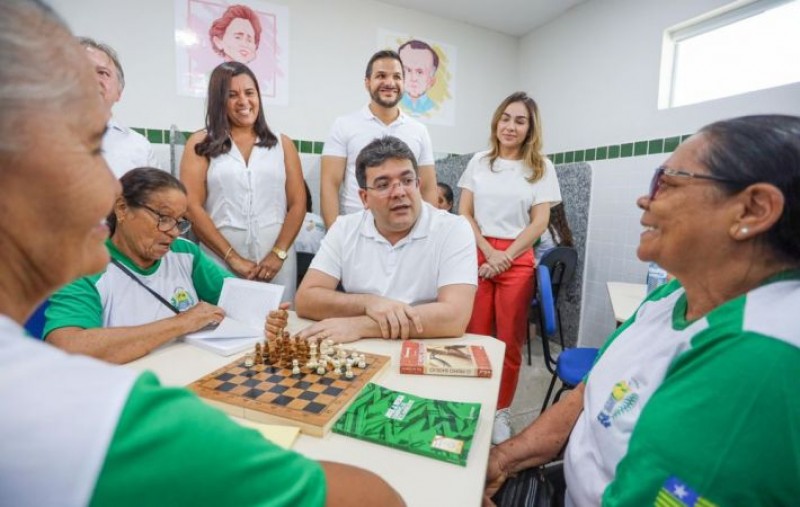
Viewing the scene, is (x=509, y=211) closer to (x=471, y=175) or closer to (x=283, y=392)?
(x=471, y=175)

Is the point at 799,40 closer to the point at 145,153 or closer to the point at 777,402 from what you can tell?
the point at 777,402

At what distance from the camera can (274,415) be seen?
3.25ft

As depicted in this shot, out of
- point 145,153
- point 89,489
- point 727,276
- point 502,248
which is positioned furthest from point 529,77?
point 89,489

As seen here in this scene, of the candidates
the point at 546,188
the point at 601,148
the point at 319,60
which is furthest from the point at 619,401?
the point at 319,60

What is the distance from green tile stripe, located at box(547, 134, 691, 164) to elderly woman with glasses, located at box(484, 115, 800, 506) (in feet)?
8.73

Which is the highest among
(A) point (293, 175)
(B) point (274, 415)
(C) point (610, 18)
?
(C) point (610, 18)

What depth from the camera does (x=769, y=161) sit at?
86 cm

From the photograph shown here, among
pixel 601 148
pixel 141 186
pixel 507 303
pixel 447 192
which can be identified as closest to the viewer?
pixel 141 186

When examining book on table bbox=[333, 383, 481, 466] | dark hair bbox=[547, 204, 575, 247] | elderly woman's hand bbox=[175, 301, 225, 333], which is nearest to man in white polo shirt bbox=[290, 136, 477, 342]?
elderly woman's hand bbox=[175, 301, 225, 333]

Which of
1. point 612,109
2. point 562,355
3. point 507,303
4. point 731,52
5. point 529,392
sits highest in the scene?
point 731,52

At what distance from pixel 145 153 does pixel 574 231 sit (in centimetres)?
357

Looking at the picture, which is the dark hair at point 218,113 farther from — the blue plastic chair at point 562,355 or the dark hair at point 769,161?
the dark hair at point 769,161

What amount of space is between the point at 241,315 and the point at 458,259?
0.95 meters

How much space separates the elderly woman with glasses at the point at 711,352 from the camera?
26.9 inches
